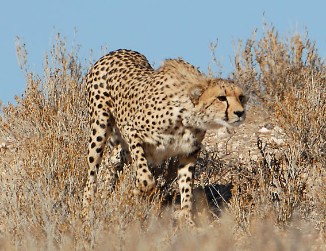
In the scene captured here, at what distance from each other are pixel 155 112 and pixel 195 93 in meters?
0.30

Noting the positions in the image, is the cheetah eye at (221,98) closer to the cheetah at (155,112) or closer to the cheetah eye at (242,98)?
the cheetah at (155,112)

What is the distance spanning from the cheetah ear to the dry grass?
0.63 meters

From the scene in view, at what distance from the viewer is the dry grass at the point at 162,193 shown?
485cm

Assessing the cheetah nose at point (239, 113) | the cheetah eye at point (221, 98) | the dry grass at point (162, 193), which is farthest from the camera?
the cheetah eye at point (221, 98)

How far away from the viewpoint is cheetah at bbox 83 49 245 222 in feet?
20.0

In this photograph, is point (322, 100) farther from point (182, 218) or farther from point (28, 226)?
point (28, 226)

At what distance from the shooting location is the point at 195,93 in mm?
6137

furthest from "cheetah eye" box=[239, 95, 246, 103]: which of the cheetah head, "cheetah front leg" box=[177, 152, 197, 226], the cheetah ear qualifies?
"cheetah front leg" box=[177, 152, 197, 226]

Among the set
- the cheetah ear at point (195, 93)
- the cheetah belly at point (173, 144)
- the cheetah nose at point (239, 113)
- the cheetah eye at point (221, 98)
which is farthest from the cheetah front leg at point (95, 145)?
the cheetah nose at point (239, 113)

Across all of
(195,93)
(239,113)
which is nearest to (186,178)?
(195,93)

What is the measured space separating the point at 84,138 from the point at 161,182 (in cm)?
72

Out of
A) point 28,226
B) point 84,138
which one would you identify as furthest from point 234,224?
point 84,138

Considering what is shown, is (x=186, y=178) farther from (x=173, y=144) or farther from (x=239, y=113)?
(x=239, y=113)

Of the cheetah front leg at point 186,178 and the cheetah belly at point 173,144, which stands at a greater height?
the cheetah belly at point 173,144
